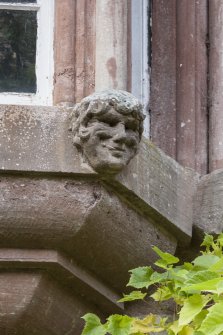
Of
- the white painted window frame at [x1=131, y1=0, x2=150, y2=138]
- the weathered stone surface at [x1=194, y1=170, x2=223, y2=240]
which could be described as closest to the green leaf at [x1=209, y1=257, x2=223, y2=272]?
the weathered stone surface at [x1=194, y1=170, x2=223, y2=240]

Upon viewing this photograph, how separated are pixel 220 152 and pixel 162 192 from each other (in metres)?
0.43

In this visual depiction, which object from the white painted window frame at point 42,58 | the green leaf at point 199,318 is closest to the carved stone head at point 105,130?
the white painted window frame at point 42,58

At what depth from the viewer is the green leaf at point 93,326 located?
561 cm

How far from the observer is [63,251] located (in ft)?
19.0

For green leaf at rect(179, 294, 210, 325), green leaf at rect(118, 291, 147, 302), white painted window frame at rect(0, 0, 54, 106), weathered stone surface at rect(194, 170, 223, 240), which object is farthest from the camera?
weathered stone surface at rect(194, 170, 223, 240)

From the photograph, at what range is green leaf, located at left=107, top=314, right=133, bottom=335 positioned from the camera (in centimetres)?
558

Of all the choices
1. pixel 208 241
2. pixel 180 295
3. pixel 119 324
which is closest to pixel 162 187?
pixel 208 241

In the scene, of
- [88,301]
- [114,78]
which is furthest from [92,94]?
[88,301]

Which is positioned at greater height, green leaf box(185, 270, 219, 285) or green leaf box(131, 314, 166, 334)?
green leaf box(185, 270, 219, 285)

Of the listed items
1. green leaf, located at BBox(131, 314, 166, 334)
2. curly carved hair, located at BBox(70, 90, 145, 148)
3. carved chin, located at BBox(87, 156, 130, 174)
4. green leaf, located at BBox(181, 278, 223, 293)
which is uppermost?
curly carved hair, located at BBox(70, 90, 145, 148)

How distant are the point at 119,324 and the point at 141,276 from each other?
21 centimetres

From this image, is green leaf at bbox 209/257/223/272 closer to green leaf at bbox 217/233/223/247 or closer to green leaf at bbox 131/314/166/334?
green leaf at bbox 131/314/166/334

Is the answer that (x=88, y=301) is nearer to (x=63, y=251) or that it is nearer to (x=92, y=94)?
(x=63, y=251)

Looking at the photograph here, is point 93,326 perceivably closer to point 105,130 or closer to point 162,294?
point 162,294
